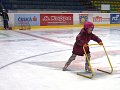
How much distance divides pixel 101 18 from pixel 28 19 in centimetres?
567

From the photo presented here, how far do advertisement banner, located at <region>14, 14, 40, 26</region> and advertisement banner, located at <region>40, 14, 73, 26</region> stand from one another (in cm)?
34

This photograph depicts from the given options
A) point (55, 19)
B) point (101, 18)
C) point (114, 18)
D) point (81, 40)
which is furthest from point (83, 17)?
point (81, 40)

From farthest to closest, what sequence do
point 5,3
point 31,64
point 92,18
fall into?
point 5,3
point 92,18
point 31,64

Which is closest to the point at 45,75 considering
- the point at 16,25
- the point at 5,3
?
the point at 16,25

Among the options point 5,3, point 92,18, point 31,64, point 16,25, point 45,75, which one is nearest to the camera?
point 45,75

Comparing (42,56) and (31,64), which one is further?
(42,56)

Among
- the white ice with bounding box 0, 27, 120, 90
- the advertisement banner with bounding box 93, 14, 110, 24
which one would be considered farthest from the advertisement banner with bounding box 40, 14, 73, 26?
the white ice with bounding box 0, 27, 120, 90

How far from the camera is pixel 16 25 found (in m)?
19.3

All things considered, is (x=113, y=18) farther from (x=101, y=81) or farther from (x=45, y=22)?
(x=101, y=81)

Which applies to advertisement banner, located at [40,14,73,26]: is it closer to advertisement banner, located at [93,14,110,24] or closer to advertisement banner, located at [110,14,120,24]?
advertisement banner, located at [93,14,110,24]

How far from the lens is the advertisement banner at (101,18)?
2203 cm

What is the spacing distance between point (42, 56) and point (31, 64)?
1.30 meters

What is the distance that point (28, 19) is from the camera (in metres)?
19.6

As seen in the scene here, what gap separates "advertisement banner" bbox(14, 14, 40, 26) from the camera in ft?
63.1
